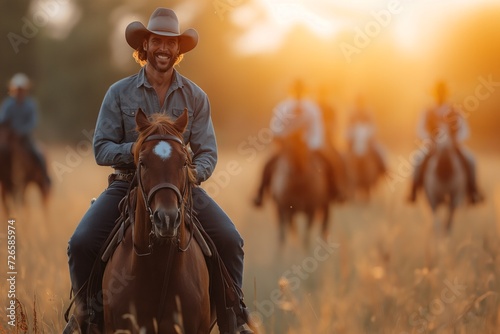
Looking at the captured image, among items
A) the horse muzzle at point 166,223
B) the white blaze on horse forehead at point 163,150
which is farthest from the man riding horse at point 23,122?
the horse muzzle at point 166,223

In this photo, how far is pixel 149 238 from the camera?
474 cm

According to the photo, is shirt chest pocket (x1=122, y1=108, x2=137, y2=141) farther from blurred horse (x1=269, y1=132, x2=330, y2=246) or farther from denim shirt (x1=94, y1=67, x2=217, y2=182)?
blurred horse (x1=269, y1=132, x2=330, y2=246)

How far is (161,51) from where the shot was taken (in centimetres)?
546

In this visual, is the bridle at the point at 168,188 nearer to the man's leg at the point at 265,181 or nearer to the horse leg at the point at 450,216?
the man's leg at the point at 265,181

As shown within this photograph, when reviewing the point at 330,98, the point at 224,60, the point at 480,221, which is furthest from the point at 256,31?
the point at 480,221

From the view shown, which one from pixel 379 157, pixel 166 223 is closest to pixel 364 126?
pixel 379 157

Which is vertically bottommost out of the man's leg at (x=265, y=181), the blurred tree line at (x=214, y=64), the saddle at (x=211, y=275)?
the saddle at (x=211, y=275)

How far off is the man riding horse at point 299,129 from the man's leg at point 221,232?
885cm

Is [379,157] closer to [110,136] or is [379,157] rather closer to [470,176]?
[470,176]

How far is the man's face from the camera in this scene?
5457 mm

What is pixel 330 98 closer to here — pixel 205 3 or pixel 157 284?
pixel 205 3

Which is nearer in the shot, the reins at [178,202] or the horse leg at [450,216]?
the reins at [178,202]

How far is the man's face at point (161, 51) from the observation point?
5.46m

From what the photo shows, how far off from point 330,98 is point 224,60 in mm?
11810
